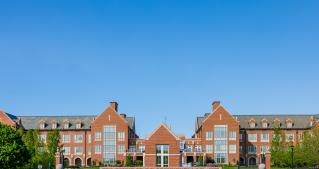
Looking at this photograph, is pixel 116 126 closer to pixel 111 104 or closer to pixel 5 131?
pixel 111 104

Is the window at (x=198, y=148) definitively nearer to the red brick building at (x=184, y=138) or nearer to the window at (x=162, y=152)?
the red brick building at (x=184, y=138)

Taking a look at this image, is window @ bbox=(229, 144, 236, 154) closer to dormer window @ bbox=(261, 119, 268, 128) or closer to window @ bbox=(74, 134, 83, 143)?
dormer window @ bbox=(261, 119, 268, 128)

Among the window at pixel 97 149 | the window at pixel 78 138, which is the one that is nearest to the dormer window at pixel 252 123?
the window at pixel 97 149

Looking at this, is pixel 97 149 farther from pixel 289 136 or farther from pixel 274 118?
pixel 289 136

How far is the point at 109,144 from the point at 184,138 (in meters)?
12.9

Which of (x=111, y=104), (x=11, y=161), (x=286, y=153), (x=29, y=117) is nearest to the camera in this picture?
(x=11, y=161)

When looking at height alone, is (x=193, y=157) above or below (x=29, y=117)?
below

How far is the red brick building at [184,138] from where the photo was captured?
283ft

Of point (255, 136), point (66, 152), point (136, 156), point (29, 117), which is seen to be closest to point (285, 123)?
point (255, 136)

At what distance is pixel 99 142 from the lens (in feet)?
287

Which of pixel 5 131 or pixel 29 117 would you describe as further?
pixel 29 117

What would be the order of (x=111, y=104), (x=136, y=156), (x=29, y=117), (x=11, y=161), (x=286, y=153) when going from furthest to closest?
(x=29, y=117), (x=111, y=104), (x=136, y=156), (x=286, y=153), (x=11, y=161)

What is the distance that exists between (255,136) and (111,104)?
1003 inches

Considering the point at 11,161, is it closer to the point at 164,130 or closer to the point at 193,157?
the point at 164,130
